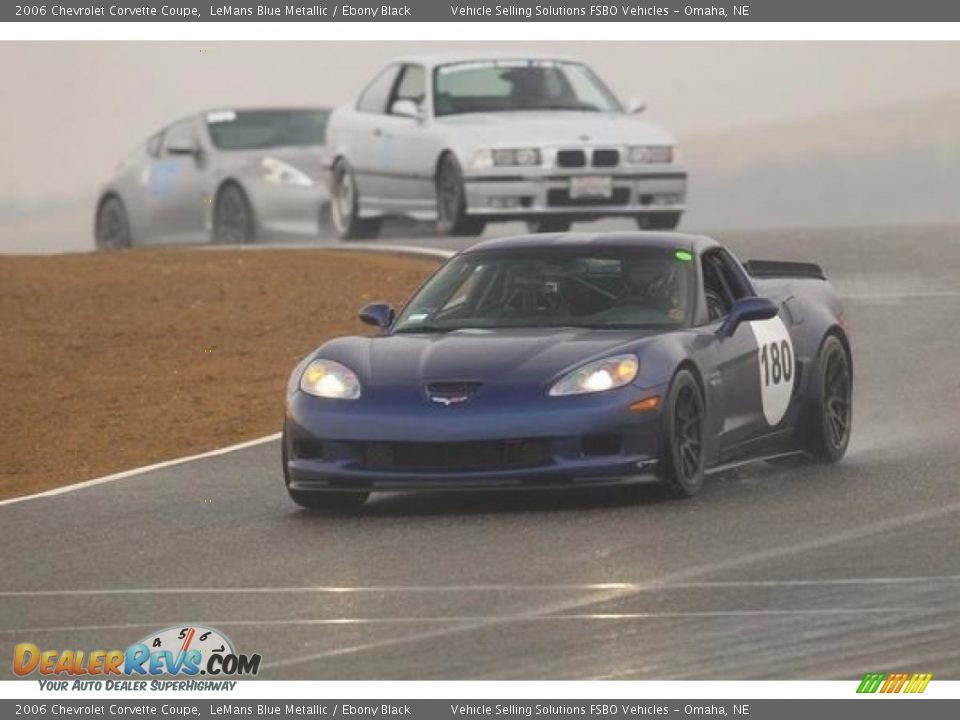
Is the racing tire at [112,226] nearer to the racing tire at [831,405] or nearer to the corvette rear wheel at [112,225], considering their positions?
the corvette rear wheel at [112,225]

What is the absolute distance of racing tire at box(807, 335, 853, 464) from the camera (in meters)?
16.2

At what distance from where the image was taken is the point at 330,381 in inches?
575

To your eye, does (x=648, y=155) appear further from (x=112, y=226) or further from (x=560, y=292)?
(x=560, y=292)

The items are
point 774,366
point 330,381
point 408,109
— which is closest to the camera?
point 330,381

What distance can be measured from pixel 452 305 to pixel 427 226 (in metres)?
14.8

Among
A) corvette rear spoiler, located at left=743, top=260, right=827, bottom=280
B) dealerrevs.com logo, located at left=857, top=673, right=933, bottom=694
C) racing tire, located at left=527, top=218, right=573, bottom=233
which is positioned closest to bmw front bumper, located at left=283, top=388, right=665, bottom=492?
corvette rear spoiler, located at left=743, top=260, right=827, bottom=280

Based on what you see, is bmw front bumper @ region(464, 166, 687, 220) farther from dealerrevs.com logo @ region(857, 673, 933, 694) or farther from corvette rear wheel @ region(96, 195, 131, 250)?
dealerrevs.com logo @ region(857, 673, 933, 694)

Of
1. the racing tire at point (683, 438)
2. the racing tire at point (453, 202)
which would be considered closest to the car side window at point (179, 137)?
the racing tire at point (453, 202)

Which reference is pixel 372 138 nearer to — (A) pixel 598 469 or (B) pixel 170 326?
(B) pixel 170 326

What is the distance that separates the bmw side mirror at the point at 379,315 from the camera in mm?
15578

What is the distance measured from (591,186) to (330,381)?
1343 cm

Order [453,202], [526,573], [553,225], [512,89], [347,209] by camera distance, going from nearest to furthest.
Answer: [526,573]
[453,202]
[512,89]
[553,225]
[347,209]

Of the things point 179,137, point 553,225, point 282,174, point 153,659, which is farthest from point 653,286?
point 179,137

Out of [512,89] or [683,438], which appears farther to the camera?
[512,89]
